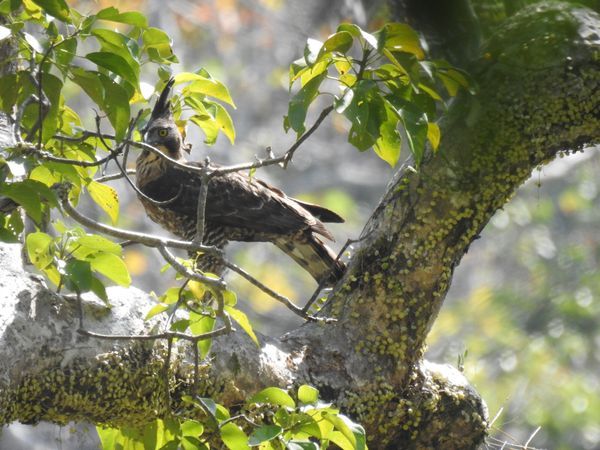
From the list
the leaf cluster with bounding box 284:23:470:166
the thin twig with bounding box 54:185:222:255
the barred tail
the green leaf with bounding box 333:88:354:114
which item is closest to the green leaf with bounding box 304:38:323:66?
the leaf cluster with bounding box 284:23:470:166

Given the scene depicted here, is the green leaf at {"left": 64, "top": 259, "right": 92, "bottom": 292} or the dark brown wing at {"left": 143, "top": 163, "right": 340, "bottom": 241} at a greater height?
the green leaf at {"left": 64, "top": 259, "right": 92, "bottom": 292}

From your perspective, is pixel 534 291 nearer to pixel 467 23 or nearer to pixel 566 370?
pixel 566 370

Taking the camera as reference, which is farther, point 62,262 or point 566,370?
point 566,370

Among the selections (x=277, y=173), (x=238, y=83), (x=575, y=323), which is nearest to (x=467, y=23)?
(x=575, y=323)

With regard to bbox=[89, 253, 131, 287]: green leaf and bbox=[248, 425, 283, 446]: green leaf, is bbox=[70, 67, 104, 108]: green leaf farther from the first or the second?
bbox=[248, 425, 283, 446]: green leaf

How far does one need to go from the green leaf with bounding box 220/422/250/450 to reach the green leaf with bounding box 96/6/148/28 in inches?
39.8

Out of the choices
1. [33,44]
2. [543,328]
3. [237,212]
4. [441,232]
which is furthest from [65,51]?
[543,328]

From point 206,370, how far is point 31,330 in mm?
513

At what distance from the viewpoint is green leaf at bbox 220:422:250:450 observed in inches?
92.0

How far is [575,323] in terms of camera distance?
9.20 meters

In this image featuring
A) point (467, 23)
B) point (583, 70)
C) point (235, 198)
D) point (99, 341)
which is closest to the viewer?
point (467, 23)

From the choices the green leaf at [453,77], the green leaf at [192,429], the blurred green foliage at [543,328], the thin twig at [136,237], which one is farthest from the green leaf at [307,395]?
the blurred green foliage at [543,328]

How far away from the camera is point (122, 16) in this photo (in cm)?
248

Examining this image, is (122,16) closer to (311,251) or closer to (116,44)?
(116,44)
